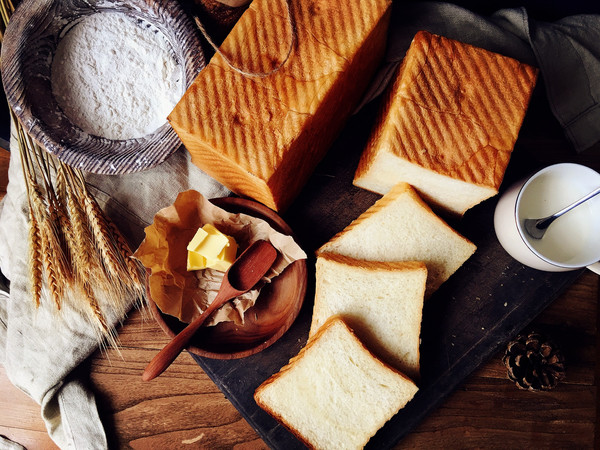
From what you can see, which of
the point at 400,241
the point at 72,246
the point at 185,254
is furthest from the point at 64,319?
the point at 400,241

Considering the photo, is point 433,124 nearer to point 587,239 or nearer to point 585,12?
point 587,239

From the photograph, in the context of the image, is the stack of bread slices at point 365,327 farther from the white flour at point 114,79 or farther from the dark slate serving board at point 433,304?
the white flour at point 114,79

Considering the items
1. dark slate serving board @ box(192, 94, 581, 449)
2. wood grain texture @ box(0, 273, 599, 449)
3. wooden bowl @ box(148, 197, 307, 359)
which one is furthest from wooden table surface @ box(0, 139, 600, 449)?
wooden bowl @ box(148, 197, 307, 359)

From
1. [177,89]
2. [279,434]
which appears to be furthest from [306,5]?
[279,434]

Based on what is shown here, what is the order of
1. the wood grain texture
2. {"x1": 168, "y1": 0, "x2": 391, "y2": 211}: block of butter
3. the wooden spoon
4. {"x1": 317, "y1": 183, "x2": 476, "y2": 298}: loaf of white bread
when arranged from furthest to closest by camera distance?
the wood grain texture
{"x1": 317, "y1": 183, "x2": 476, "y2": 298}: loaf of white bread
the wooden spoon
{"x1": 168, "y1": 0, "x2": 391, "y2": 211}: block of butter

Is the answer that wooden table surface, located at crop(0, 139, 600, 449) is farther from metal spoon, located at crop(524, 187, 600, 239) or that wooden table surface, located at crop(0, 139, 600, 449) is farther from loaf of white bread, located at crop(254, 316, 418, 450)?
metal spoon, located at crop(524, 187, 600, 239)
